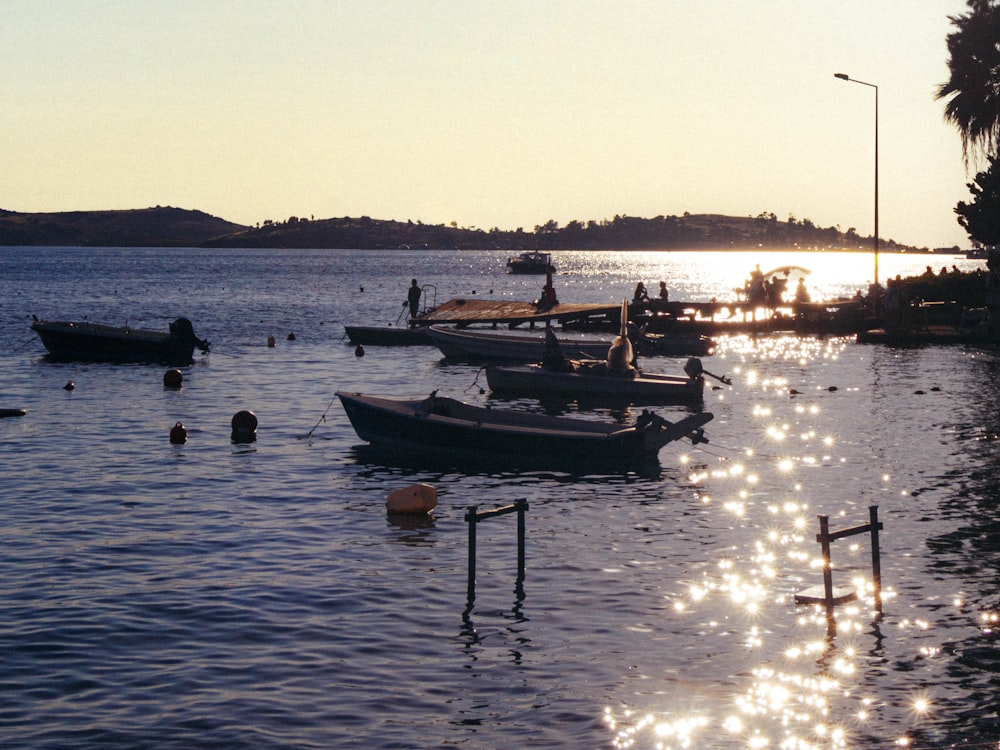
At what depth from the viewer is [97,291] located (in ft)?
542

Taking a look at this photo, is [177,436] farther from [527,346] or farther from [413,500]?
[527,346]

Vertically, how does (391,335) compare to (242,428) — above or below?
above

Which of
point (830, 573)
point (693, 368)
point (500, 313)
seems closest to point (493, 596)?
point (830, 573)

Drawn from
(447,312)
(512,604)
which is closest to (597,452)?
(512,604)

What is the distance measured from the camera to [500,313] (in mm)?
74375

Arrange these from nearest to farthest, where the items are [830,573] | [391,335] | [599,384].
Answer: [830,573], [599,384], [391,335]

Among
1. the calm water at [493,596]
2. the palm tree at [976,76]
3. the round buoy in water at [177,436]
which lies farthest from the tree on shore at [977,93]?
the round buoy in water at [177,436]

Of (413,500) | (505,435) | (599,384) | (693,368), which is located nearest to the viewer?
(413,500)

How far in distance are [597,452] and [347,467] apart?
629cm

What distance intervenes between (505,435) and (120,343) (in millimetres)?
34230

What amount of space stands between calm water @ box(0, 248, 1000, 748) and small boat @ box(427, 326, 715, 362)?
51.3 feet

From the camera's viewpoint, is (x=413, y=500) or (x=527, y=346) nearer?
(x=413, y=500)

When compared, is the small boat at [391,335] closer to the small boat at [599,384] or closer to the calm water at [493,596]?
the small boat at [599,384]

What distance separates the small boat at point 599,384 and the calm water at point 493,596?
3.24 meters
